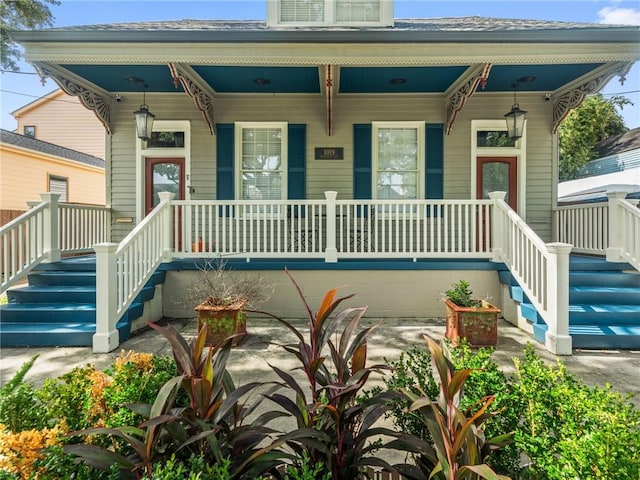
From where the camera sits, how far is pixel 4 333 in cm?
401

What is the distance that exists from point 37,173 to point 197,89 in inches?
403

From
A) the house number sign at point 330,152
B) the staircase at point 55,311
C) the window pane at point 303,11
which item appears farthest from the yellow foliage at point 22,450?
the window pane at point 303,11

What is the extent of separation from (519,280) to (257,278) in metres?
3.65

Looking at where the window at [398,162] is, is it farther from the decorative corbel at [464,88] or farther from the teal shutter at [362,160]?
the decorative corbel at [464,88]

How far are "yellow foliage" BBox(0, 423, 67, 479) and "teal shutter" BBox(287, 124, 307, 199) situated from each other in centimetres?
545

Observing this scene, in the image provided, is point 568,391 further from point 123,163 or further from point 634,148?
point 634,148

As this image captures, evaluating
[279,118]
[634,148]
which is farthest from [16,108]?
[634,148]

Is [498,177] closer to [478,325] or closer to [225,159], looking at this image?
[478,325]

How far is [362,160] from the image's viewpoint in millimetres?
6359

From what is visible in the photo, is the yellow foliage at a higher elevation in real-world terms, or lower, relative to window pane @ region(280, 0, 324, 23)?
lower

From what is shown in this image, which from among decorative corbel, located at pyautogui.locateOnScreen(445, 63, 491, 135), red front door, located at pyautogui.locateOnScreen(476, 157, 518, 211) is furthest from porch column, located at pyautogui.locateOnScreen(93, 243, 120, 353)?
red front door, located at pyautogui.locateOnScreen(476, 157, 518, 211)

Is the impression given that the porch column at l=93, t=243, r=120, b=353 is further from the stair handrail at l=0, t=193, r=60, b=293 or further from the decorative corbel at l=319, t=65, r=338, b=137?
the decorative corbel at l=319, t=65, r=338, b=137

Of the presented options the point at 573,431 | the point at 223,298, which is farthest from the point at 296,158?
the point at 573,431

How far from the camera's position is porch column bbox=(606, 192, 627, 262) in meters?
4.83
